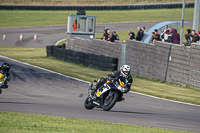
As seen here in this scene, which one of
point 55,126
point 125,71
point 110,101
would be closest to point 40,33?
point 110,101

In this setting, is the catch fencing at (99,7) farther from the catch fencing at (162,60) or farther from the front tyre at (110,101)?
the front tyre at (110,101)

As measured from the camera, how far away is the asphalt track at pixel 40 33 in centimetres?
3678

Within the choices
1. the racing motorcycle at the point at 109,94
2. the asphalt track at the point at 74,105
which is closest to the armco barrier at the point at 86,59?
the asphalt track at the point at 74,105

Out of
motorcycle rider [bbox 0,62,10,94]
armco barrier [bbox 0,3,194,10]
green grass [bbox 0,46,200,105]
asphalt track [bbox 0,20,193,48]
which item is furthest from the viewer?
armco barrier [bbox 0,3,194,10]

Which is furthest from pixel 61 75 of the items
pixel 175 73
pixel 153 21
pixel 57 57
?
pixel 153 21

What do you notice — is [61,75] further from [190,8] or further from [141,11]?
[141,11]

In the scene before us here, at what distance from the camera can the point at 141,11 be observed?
61656mm

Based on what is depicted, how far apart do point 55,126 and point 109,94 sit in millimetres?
2775

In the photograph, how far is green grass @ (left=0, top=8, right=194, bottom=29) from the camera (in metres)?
52.6

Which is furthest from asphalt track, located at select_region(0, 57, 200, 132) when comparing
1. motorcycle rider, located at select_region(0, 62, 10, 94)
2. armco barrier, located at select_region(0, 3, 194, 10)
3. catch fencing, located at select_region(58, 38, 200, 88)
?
armco barrier, located at select_region(0, 3, 194, 10)

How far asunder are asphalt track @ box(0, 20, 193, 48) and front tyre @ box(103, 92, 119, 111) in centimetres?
2589

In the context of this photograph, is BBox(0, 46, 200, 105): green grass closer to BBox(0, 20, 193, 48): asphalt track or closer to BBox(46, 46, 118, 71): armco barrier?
BBox(46, 46, 118, 71): armco barrier

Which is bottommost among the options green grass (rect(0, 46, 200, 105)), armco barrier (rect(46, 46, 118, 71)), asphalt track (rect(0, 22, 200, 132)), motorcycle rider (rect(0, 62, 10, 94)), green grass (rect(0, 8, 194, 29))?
green grass (rect(0, 46, 200, 105))

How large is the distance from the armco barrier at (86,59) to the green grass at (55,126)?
12.5 m
